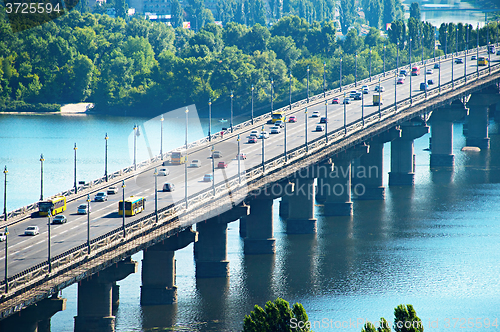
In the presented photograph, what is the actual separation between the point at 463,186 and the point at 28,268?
99.7m

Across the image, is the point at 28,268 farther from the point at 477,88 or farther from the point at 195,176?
the point at 477,88

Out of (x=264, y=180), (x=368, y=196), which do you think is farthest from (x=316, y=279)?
(x=368, y=196)

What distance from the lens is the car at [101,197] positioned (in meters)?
84.4

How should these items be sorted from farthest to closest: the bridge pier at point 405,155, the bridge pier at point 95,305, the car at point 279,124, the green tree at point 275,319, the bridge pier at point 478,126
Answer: the bridge pier at point 478,126, the bridge pier at point 405,155, the car at point 279,124, the bridge pier at point 95,305, the green tree at point 275,319

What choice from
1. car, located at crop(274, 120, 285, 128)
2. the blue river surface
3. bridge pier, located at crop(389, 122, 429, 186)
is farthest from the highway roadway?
the blue river surface

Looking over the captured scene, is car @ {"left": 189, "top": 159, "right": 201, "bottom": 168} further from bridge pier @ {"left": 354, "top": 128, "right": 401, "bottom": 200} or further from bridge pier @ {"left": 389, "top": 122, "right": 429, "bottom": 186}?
bridge pier @ {"left": 389, "top": 122, "right": 429, "bottom": 186}

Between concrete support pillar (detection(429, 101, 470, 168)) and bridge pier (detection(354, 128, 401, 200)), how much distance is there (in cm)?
3280

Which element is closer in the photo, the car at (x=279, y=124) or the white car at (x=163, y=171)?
the white car at (x=163, y=171)

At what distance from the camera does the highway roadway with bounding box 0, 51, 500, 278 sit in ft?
221

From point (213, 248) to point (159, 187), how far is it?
29.9 feet

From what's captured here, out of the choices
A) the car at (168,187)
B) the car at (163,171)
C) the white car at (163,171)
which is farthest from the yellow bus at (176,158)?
the car at (168,187)

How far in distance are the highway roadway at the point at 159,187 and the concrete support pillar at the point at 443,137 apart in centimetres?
935

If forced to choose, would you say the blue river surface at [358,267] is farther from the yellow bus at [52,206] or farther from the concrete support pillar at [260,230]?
the yellow bus at [52,206]

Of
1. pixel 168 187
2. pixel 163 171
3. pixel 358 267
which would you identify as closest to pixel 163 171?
pixel 163 171
